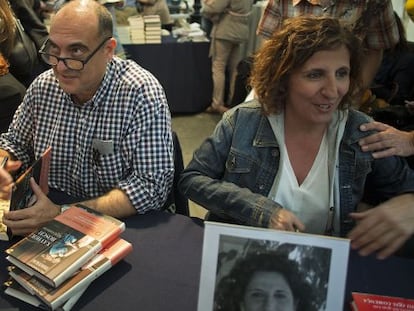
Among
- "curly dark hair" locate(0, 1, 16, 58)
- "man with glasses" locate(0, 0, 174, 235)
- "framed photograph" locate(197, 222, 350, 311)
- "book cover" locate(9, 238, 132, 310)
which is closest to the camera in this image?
"framed photograph" locate(197, 222, 350, 311)

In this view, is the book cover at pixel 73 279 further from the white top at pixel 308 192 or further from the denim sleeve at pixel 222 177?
the white top at pixel 308 192

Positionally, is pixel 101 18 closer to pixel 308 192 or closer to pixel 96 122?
pixel 96 122

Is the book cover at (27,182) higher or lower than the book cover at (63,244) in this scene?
higher

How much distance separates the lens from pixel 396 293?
1147 mm

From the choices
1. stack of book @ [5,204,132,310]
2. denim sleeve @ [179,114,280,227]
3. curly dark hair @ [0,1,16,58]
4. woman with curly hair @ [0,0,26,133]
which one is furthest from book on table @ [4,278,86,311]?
curly dark hair @ [0,1,16,58]

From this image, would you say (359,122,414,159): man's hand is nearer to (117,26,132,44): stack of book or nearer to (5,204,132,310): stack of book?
(5,204,132,310): stack of book

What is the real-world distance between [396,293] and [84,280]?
0.80m

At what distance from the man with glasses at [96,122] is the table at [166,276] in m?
0.20

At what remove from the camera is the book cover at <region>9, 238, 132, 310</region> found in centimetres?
104

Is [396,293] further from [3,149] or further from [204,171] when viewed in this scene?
[3,149]

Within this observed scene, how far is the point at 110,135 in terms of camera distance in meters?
1.59

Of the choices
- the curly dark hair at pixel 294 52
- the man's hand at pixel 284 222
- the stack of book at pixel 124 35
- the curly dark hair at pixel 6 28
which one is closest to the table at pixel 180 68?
the stack of book at pixel 124 35

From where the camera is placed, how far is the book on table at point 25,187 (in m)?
1.20

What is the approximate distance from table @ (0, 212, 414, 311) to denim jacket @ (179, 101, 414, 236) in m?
0.15
